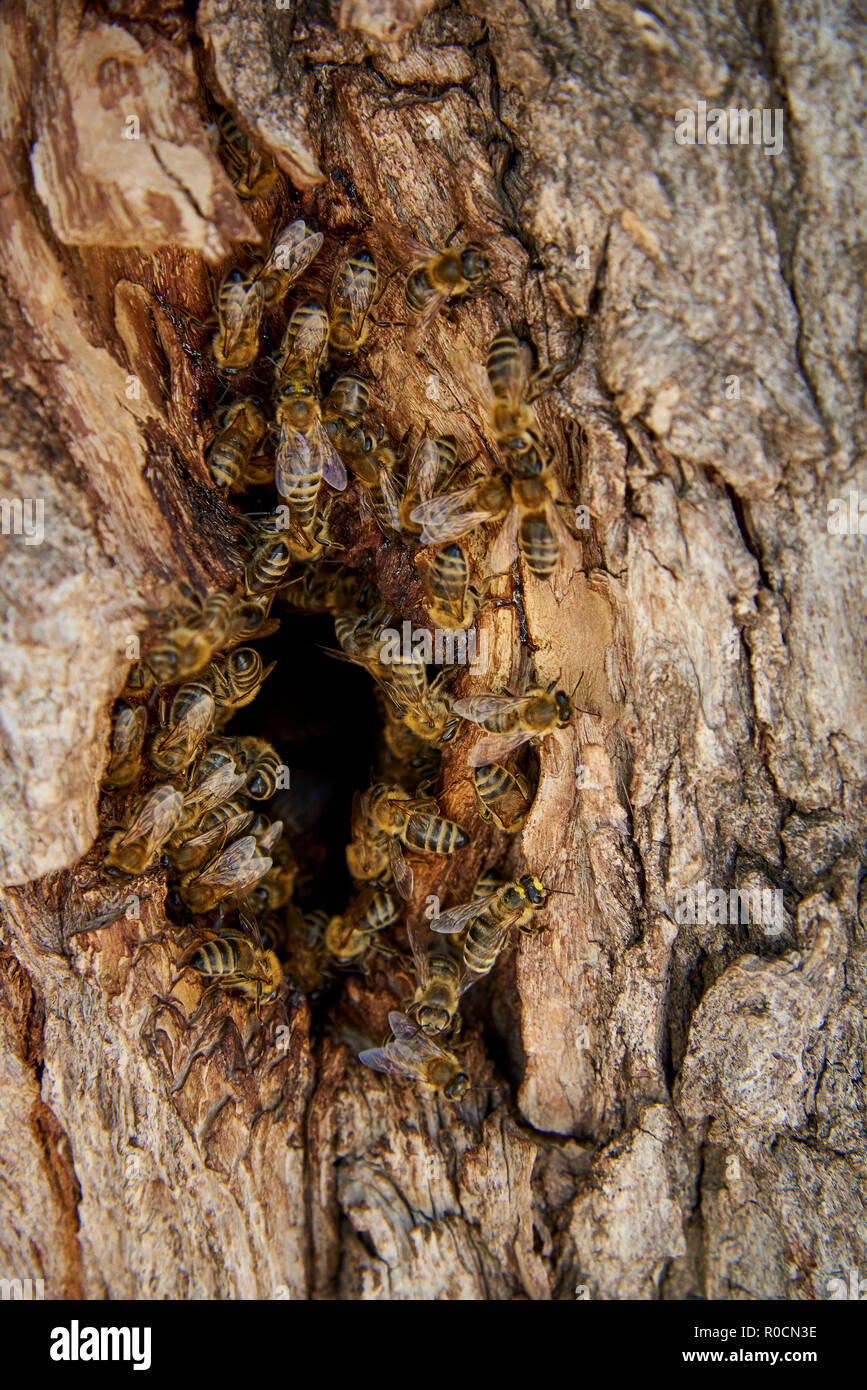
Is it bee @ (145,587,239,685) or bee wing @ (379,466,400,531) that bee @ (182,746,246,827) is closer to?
bee @ (145,587,239,685)

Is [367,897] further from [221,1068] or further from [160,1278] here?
[160,1278]

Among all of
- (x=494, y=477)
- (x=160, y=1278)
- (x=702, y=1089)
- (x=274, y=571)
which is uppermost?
(x=494, y=477)

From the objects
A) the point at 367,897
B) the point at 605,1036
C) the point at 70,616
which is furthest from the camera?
the point at 367,897

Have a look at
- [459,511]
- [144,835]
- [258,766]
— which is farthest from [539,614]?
[144,835]

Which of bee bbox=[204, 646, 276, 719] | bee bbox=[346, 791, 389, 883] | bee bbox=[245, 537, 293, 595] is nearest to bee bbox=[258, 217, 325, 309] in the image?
bee bbox=[245, 537, 293, 595]

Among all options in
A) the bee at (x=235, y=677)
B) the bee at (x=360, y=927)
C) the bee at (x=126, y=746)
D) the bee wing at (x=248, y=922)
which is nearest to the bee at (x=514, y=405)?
the bee at (x=235, y=677)

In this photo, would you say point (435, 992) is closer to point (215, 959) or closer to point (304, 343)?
point (215, 959)

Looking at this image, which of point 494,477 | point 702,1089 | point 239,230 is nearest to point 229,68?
point 239,230
